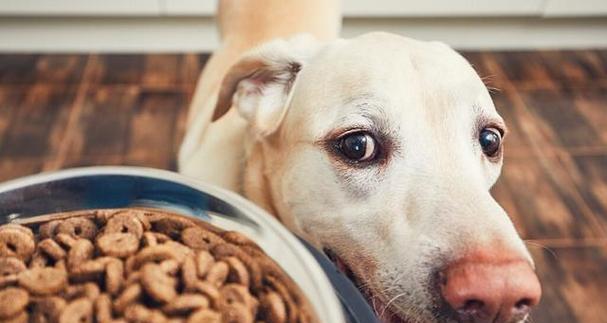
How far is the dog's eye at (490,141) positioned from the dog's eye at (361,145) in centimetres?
17

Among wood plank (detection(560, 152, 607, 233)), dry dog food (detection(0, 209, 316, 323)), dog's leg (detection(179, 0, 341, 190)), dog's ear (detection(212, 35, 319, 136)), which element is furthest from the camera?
wood plank (detection(560, 152, 607, 233))

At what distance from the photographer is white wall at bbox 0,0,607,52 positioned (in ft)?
7.86

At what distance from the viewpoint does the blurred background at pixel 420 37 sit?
6.49ft

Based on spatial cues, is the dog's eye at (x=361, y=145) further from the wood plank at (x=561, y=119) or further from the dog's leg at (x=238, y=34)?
the wood plank at (x=561, y=119)

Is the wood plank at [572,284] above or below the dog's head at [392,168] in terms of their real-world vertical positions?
below

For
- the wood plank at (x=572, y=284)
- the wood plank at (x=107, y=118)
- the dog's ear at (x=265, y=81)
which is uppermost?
the wood plank at (x=107, y=118)

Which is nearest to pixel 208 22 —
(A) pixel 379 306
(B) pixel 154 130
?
(B) pixel 154 130

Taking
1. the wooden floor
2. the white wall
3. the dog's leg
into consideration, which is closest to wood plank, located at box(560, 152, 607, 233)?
the wooden floor

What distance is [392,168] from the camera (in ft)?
3.14

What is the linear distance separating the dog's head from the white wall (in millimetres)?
1406

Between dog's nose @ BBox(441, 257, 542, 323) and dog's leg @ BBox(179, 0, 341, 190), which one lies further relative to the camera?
dog's leg @ BBox(179, 0, 341, 190)

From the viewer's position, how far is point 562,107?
2432 millimetres

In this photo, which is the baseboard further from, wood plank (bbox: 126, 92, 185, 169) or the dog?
the dog

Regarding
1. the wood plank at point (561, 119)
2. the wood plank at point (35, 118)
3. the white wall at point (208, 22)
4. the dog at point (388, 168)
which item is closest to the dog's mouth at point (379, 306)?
the dog at point (388, 168)
